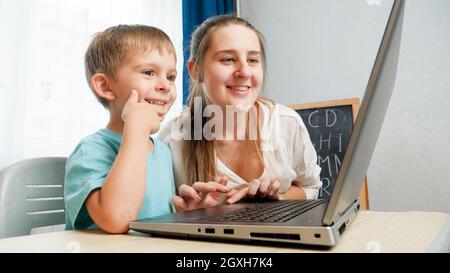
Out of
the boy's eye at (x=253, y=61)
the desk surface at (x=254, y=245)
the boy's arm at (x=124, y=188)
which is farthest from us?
the boy's eye at (x=253, y=61)

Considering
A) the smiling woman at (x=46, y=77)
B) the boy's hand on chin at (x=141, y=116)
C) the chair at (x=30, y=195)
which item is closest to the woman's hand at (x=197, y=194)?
the boy's hand on chin at (x=141, y=116)

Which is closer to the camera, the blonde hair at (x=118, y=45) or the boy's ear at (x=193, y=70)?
the blonde hair at (x=118, y=45)

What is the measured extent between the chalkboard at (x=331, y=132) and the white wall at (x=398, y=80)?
208mm

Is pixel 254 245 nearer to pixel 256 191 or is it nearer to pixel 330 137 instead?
pixel 256 191

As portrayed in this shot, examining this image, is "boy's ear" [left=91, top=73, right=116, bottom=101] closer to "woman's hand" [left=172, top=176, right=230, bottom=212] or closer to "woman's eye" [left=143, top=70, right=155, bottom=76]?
"woman's eye" [left=143, top=70, right=155, bottom=76]

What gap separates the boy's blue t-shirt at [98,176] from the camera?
62cm

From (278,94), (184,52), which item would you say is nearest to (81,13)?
(184,52)

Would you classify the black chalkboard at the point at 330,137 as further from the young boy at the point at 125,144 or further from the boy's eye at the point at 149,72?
the boy's eye at the point at 149,72

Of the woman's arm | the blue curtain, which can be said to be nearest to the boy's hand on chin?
the woman's arm

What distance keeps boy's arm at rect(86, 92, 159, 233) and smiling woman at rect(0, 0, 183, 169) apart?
31.6 inches

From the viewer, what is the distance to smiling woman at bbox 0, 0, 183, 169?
4.09ft

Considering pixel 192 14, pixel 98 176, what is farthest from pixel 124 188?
pixel 192 14

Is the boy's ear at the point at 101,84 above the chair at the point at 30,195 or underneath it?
above
